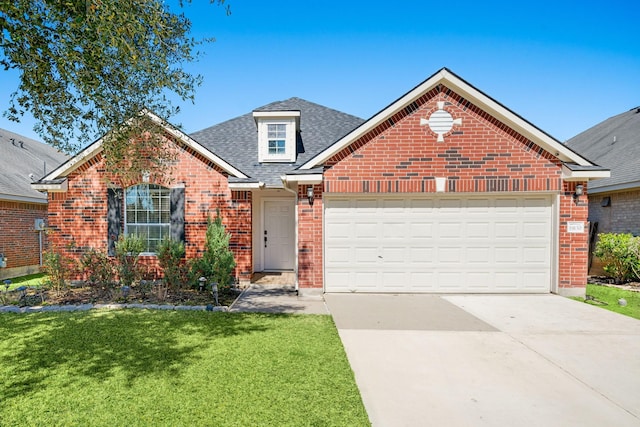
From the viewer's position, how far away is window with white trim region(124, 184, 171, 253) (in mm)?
9602

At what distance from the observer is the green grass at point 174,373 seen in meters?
3.31

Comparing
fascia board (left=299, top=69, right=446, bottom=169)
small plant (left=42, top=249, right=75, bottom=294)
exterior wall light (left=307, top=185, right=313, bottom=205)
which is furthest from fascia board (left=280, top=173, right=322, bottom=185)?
small plant (left=42, top=249, right=75, bottom=294)

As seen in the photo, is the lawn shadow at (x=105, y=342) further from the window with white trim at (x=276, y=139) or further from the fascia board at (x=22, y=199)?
the window with white trim at (x=276, y=139)

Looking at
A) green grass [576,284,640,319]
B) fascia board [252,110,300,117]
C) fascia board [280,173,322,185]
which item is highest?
fascia board [252,110,300,117]

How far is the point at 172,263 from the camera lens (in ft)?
27.2

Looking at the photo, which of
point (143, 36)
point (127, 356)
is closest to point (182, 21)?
point (143, 36)

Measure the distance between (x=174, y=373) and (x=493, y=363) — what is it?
4.27 meters

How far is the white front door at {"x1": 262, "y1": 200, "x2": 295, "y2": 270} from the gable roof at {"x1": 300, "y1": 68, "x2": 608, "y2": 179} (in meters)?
3.62

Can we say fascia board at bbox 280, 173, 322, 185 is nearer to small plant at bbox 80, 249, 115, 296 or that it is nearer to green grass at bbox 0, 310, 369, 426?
green grass at bbox 0, 310, 369, 426

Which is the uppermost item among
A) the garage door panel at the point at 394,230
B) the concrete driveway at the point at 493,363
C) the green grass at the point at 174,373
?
the garage door panel at the point at 394,230

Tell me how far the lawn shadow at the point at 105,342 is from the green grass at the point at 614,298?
25.4ft

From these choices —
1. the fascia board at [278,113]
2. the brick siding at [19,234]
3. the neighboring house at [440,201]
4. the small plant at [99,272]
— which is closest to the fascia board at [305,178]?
the neighboring house at [440,201]

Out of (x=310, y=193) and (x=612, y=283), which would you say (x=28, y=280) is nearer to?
(x=310, y=193)

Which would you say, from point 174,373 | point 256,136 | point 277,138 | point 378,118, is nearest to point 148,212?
point 277,138
